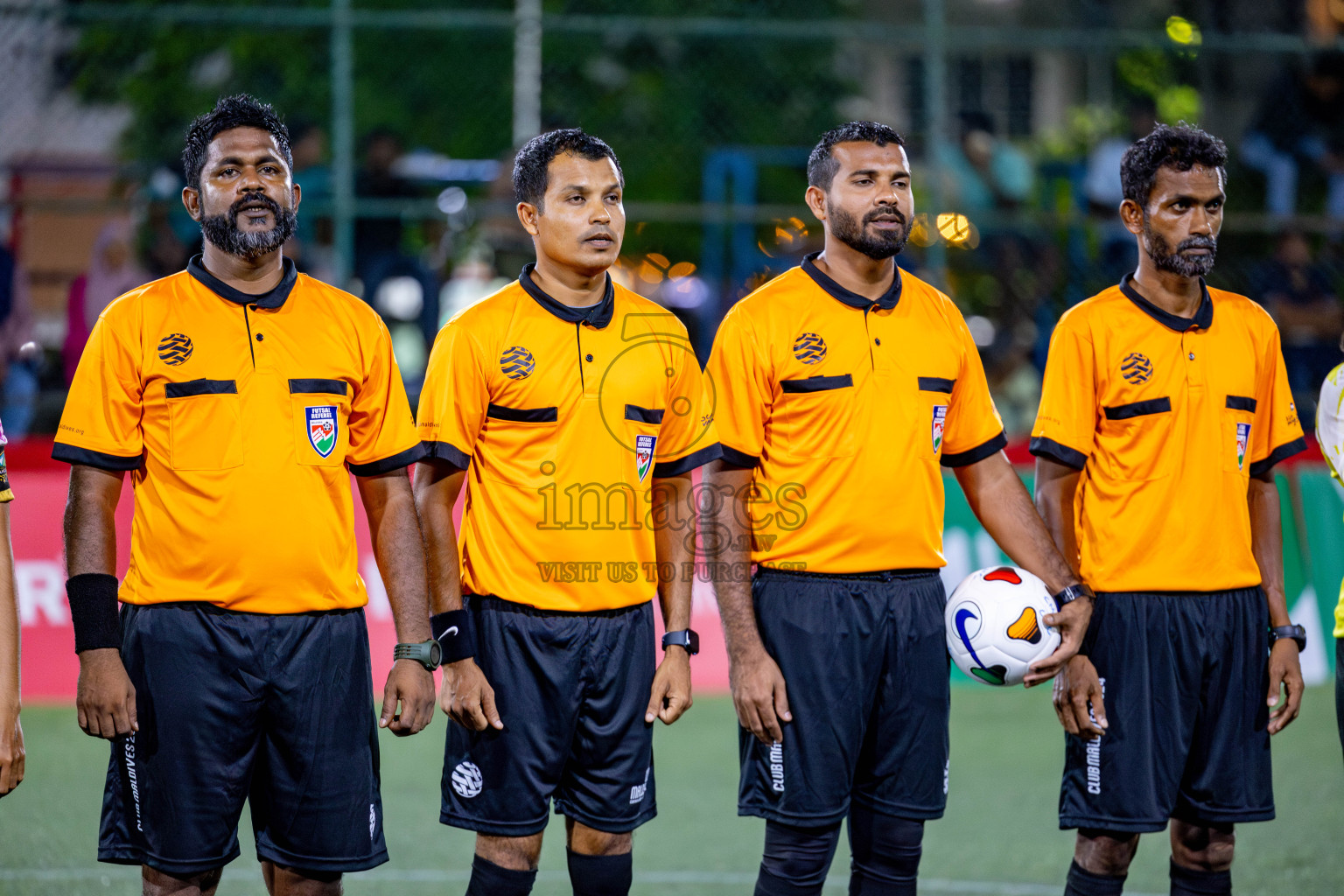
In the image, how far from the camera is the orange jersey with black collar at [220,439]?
399cm

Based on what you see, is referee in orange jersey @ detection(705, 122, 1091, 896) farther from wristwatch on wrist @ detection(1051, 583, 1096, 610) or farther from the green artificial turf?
the green artificial turf

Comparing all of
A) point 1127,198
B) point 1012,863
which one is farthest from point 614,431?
A: point 1012,863

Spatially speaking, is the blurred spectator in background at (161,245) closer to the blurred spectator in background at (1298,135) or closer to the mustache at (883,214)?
the mustache at (883,214)

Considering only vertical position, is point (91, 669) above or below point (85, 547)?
below

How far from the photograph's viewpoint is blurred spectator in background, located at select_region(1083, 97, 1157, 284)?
11086 mm

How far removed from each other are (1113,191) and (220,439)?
9439mm

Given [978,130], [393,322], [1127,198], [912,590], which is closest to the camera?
[912,590]

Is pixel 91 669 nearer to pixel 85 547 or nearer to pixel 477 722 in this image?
pixel 85 547

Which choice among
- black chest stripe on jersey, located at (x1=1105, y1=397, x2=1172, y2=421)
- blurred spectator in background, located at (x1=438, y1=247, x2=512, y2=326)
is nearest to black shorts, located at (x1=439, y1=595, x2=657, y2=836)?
black chest stripe on jersey, located at (x1=1105, y1=397, x2=1172, y2=421)

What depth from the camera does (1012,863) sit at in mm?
6047

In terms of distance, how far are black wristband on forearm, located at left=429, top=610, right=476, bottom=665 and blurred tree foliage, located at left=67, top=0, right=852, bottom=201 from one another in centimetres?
863

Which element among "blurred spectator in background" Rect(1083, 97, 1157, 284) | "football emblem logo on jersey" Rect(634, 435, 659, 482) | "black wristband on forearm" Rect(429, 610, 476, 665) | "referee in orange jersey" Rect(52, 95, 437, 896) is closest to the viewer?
"referee in orange jersey" Rect(52, 95, 437, 896)

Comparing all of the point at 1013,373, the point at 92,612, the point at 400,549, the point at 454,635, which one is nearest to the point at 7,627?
the point at 92,612

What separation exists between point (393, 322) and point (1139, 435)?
6.89 m
